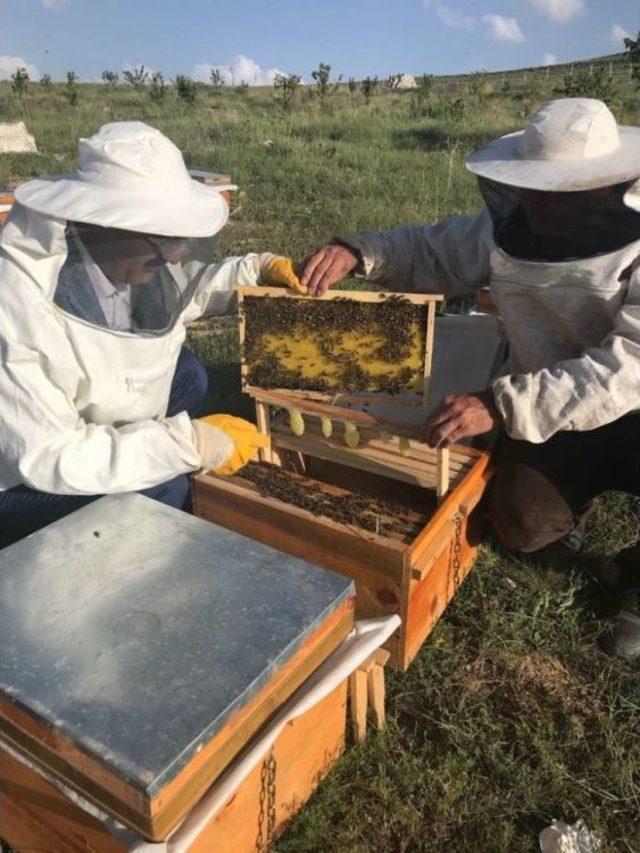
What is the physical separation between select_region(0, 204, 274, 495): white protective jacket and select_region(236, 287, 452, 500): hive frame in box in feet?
1.71

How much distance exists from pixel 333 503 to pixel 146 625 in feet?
3.81

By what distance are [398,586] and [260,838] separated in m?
0.84

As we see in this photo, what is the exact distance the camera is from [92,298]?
2.27 m

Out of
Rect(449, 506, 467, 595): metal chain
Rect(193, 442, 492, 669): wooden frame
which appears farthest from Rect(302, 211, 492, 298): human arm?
Rect(449, 506, 467, 595): metal chain

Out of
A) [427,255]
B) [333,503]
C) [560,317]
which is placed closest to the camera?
[333,503]

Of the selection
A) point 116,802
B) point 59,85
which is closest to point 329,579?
point 116,802

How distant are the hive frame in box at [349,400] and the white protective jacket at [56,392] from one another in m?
0.52

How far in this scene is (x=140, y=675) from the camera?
1.44m

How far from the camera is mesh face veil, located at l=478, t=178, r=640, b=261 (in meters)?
2.44

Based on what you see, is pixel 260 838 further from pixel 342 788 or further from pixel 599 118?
pixel 599 118

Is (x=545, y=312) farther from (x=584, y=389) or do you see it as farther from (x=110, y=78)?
(x=110, y=78)

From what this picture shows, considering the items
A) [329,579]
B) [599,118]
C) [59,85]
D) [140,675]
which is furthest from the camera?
[59,85]

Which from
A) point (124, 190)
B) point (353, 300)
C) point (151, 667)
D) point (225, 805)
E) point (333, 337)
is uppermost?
point (124, 190)

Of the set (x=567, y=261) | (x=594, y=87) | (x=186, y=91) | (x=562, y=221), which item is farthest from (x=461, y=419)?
(x=186, y=91)
